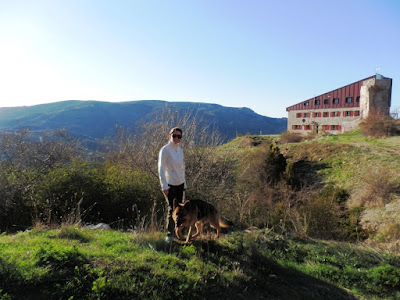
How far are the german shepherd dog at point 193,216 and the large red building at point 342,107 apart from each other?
123ft

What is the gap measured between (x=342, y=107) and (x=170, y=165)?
4572cm

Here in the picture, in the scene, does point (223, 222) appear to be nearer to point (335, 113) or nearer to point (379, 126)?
point (379, 126)

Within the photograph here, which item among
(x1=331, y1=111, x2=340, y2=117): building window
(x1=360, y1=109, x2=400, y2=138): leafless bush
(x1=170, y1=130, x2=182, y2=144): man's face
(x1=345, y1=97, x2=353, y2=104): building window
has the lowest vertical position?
(x1=170, y1=130, x2=182, y2=144): man's face

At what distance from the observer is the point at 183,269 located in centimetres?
368

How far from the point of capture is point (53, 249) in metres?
3.47

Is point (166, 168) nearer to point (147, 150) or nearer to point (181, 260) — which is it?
point (181, 260)

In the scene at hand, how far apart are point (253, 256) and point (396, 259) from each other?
346 cm

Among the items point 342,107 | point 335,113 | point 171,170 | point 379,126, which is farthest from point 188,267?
point 335,113

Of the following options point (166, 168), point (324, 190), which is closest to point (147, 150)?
point (166, 168)

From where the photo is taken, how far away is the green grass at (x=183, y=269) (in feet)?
9.72

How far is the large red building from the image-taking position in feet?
115

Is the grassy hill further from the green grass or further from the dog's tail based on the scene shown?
the dog's tail

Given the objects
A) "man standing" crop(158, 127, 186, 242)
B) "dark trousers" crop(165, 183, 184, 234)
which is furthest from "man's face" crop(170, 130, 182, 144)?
"dark trousers" crop(165, 183, 184, 234)

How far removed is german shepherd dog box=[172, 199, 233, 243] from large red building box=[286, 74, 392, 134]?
37.5 m
